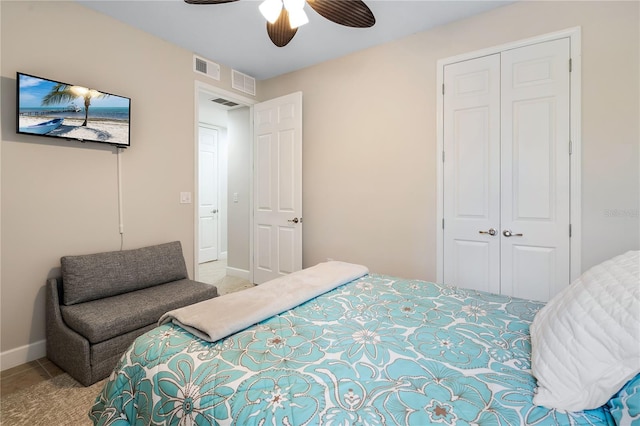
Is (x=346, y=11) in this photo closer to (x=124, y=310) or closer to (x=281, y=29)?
(x=281, y=29)

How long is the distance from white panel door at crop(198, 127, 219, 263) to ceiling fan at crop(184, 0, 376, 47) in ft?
13.3

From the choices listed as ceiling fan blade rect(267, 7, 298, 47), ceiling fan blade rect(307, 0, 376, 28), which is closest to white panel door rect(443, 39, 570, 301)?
ceiling fan blade rect(307, 0, 376, 28)

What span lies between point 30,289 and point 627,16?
184 inches

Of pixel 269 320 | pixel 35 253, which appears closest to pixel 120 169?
pixel 35 253

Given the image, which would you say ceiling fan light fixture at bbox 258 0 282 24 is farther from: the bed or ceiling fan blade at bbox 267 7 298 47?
the bed

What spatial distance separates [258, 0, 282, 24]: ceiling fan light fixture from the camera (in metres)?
1.77

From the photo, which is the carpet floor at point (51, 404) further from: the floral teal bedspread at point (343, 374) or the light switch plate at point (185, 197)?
the light switch plate at point (185, 197)

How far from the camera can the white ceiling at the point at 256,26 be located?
250 cm

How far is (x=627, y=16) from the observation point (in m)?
2.10

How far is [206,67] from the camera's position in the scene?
11.1 ft

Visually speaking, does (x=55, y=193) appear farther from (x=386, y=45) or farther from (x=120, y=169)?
(x=386, y=45)

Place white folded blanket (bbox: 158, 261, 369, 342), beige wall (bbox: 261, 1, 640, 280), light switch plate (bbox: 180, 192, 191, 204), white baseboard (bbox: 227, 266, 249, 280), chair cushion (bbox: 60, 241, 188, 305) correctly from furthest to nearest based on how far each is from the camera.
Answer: white baseboard (bbox: 227, 266, 249, 280) < light switch plate (bbox: 180, 192, 191, 204) < chair cushion (bbox: 60, 241, 188, 305) < beige wall (bbox: 261, 1, 640, 280) < white folded blanket (bbox: 158, 261, 369, 342)

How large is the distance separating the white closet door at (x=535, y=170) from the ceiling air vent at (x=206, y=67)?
2.90m

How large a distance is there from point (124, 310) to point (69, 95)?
1672 millimetres
